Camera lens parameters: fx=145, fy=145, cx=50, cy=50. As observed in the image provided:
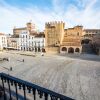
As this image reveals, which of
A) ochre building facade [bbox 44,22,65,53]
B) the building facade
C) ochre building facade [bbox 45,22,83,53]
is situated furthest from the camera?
the building facade

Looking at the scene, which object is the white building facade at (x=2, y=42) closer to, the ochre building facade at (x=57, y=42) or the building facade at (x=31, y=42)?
the building facade at (x=31, y=42)

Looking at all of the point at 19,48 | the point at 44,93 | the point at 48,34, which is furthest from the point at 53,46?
the point at 44,93

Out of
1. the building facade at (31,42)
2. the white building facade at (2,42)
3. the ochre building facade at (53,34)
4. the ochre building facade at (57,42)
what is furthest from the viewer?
the white building facade at (2,42)

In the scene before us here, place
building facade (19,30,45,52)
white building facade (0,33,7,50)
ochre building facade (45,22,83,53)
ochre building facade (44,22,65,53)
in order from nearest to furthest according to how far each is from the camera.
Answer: ochre building facade (45,22,83,53)
ochre building facade (44,22,65,53)
building facade (19,30,45,52)
white building facade (0,33,7,50)

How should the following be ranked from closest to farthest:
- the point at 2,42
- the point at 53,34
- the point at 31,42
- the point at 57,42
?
the point at 57,42 → the point at 53,34 → the point at 31,42 → the point at 2,42

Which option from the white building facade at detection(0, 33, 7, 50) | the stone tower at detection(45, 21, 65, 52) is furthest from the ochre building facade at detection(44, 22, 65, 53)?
the white building facade at detection(0, 33, 7, 50)

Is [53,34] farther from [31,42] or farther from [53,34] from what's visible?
[31,42]

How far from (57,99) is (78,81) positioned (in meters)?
15.0

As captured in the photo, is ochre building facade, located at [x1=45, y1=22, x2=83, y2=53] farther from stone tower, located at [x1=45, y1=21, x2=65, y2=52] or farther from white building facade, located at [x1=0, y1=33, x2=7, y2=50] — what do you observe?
white building facade, located at [x1=0, y1=33, x2=7, y2=50]

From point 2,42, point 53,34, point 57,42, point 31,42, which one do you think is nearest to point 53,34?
point 53,34

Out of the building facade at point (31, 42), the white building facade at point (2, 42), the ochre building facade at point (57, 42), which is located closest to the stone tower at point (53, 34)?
the ochre building facade at point (57, 42)

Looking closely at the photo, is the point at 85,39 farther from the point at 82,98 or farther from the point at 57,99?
the point at 57,99

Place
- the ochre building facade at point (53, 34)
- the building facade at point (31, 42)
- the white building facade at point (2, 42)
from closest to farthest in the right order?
the ochre building facade at point (53, 34), the building facade at point (31, 42), the white building facade at point (2, 42)

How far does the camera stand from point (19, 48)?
201ft
